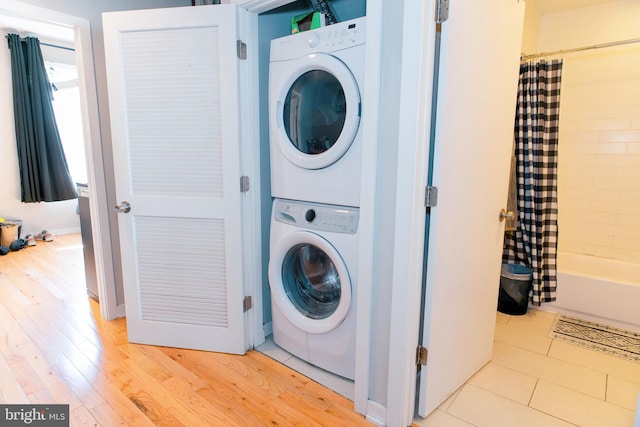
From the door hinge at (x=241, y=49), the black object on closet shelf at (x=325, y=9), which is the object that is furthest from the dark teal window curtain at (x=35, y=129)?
the black object on closet shelf at (x=325, y=9)

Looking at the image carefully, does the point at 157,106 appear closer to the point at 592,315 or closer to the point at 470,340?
the point at 470,340

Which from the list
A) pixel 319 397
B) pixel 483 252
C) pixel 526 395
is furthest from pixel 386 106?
pixel 526 395

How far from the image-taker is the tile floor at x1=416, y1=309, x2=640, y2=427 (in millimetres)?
1576

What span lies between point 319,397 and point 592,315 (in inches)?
81.9

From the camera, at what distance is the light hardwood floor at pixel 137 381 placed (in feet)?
5.19

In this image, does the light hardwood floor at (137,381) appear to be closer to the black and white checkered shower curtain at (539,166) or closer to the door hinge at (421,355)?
the door hinge at (421,355)

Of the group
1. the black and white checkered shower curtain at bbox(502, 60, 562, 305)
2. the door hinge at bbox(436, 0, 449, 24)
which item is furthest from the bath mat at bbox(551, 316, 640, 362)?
the door hinge at bbox(436, 0, 449, 24)

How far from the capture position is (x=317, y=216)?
1.78 meters

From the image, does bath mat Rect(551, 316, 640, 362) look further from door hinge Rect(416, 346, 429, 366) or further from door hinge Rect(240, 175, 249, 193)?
door hinge Rect(240, 175, 249, 193)

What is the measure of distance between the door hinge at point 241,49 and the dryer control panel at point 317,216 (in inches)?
30.5

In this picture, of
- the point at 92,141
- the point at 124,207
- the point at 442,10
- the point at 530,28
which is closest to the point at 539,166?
the point at 530,28

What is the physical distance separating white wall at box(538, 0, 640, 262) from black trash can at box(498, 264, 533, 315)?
864 millimetres

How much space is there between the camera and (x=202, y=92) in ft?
6.12

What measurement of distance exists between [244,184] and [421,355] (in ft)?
3.98
